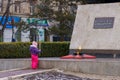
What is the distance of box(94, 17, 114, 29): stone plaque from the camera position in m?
16.8

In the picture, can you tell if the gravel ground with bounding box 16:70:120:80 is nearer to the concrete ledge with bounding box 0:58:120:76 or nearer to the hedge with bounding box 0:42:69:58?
the concrete ledge with bounding box 0:58:120:76

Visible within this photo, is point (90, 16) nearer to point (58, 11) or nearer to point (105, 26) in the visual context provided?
point (105, 26)

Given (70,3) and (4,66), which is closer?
(4,66)

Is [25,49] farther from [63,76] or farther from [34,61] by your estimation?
[63,76]

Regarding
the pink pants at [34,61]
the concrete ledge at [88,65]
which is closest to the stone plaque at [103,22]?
the concrete ledge at [88,65]

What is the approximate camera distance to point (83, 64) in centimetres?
1433

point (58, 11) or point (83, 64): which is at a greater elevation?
point (58, 11)

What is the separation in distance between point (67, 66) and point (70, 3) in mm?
16830

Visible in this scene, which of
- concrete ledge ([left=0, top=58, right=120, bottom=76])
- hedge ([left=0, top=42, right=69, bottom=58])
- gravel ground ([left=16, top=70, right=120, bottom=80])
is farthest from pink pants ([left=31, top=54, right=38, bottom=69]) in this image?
hedge ([left=0, top=42, right=69, bottom=58])

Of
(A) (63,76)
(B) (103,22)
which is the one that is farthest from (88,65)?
(B) (103,22)

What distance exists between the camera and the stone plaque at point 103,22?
16.8m

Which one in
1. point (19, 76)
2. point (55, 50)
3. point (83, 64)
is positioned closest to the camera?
point (19, 76)

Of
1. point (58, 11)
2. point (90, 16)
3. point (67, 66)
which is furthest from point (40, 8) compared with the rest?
point (67, 66)

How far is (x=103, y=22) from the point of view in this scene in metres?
17.0
